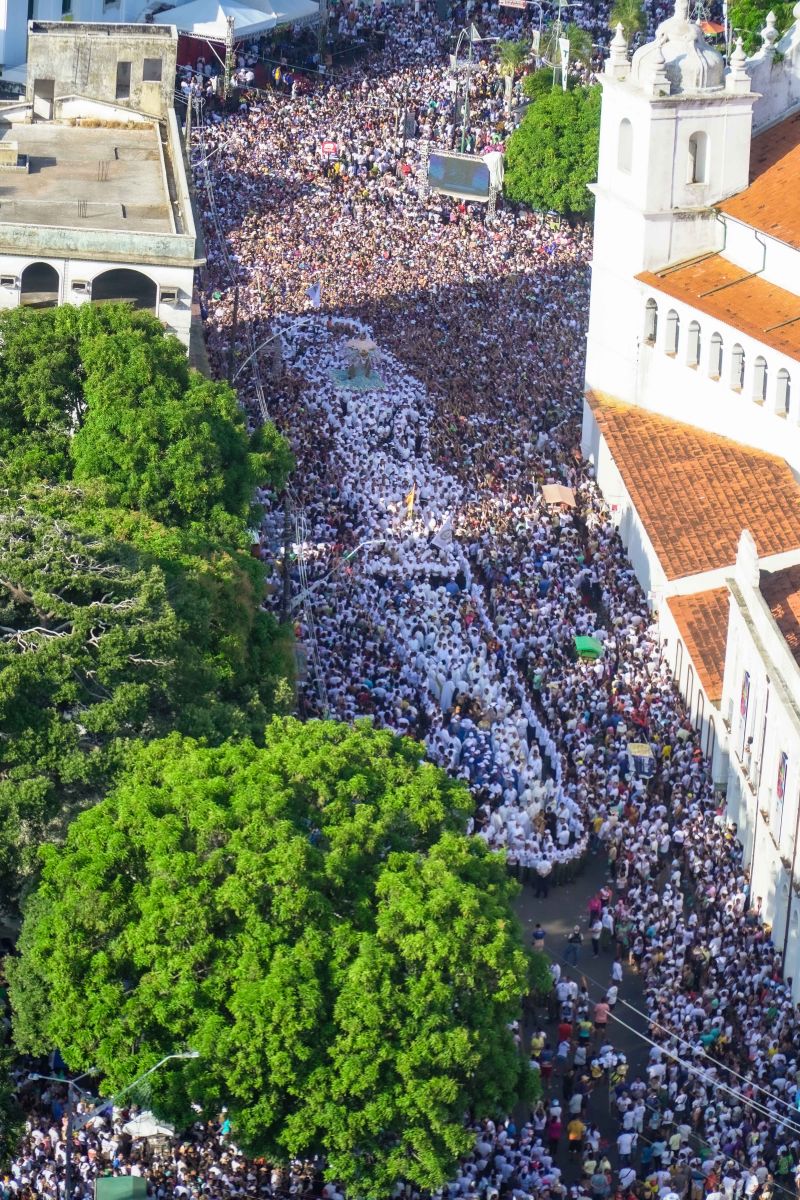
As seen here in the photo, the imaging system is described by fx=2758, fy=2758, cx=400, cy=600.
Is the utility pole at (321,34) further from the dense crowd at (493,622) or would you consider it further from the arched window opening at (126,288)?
the arched window opening at (126,288)

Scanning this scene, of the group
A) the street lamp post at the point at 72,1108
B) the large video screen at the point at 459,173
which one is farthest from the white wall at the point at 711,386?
the street lamp post at the point at 72,1108

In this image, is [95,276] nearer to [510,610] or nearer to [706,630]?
[510,610]

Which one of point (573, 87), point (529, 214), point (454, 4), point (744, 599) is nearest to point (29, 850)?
point (744, 599)

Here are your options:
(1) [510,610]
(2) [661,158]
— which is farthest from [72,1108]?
(2) [661,158]

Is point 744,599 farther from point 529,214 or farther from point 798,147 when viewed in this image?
point 529,214

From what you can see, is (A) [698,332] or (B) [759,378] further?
(A) [698,332]

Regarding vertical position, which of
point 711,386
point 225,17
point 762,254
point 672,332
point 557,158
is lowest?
point 557,158
